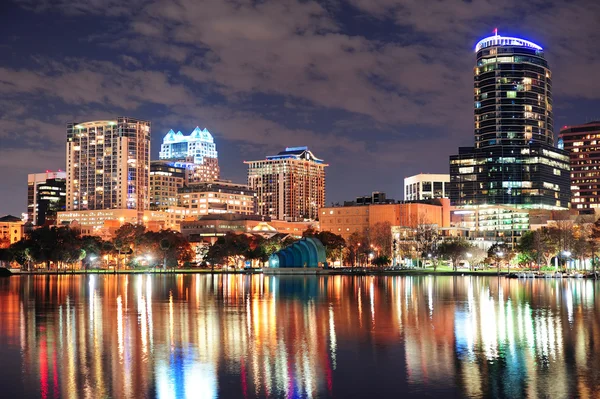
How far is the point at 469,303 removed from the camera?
64.6 metres

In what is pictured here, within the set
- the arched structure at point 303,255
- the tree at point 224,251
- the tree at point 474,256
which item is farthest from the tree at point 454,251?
the tree at point 224,251

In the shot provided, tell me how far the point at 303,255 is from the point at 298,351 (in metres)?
142

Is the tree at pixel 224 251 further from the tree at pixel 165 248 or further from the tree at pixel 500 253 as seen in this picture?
the tree at pixel 500 253

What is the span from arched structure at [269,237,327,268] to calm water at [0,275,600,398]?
4591 inches

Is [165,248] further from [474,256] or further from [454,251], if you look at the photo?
[474,256]

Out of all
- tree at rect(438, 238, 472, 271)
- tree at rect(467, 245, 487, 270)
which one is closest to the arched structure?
tree at rect(438, 238, 472, 271)

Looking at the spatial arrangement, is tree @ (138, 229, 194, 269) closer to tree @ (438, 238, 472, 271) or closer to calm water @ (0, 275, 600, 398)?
tree @ (438, 238, 472, 271)

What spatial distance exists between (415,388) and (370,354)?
7.39m

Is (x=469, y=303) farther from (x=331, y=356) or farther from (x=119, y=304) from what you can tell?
(x=331, y=356)

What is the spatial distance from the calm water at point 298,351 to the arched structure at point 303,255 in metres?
117

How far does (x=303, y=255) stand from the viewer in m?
177

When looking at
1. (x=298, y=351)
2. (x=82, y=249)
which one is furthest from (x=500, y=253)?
(x=298, y=351)

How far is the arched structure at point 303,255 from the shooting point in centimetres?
17612

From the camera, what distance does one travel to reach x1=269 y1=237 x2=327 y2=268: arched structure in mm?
176125
